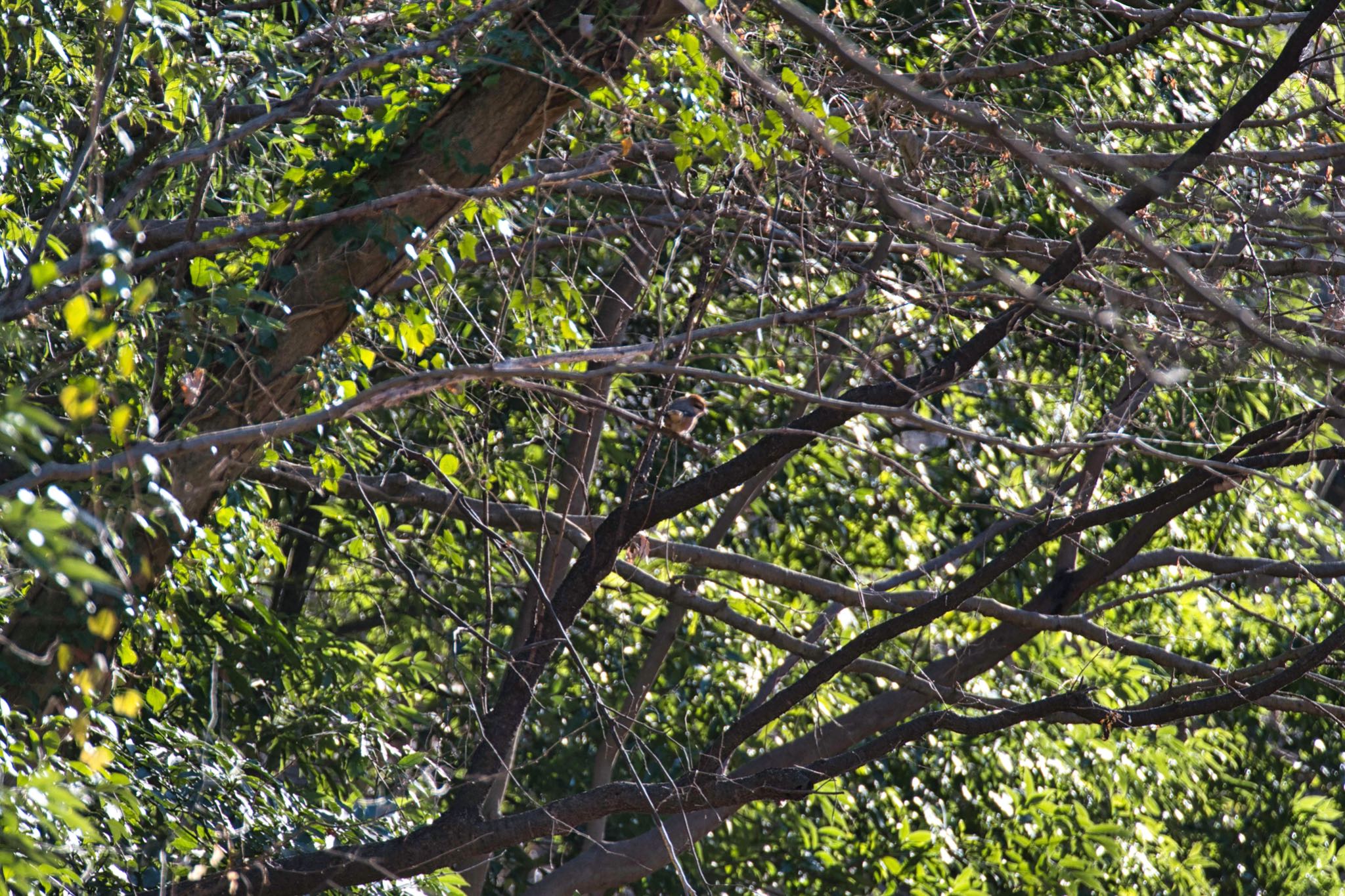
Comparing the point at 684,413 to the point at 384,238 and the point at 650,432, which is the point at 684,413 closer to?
the point at 650,432

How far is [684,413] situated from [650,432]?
40 centimetres

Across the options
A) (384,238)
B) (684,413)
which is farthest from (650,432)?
(384,238)

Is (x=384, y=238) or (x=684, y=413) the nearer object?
(x=384, y=238)

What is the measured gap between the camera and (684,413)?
372cm

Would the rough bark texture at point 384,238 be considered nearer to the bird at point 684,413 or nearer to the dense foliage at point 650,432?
the dense foliage at point 650,432

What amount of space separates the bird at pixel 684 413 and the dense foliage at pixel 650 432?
0.14 ft

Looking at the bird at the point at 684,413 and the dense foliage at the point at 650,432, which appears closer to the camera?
Answer: the dense foliage at the point at 650,432

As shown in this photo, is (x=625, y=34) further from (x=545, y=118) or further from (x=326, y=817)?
(x=326, y=817)

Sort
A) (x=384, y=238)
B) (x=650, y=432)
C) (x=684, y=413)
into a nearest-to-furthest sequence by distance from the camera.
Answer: (x=384, y=238) → (x=684, y=413) → (x=650, y=432)

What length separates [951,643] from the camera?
6281 mm

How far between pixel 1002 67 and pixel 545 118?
1.76m

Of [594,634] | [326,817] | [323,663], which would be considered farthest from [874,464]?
[326,817]

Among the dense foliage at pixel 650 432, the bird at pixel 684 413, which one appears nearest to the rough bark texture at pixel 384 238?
the dense foliage at pixel 650 432

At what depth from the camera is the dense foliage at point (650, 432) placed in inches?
121
